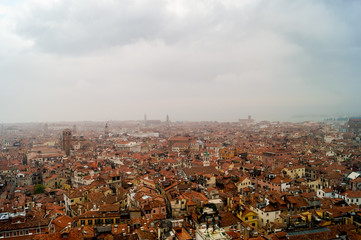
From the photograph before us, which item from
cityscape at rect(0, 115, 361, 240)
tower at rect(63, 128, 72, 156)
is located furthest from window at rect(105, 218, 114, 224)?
tower at rect(63, 128, 72, 156)

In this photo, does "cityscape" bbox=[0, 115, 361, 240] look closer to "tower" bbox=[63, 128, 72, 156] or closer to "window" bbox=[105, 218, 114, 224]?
"window" bbox=[105, 218, 114, 224]

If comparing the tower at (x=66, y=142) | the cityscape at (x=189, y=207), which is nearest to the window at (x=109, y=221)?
the cityscape at (x=189, y=207)

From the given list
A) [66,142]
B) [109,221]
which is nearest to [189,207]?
[109,221]

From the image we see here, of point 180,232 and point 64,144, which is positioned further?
point 64,144

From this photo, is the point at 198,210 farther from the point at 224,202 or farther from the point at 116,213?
the point at 116,213

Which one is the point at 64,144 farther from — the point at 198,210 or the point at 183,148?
the point at 198,210

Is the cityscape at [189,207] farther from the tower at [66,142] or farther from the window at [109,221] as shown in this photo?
the tower at [66,142]

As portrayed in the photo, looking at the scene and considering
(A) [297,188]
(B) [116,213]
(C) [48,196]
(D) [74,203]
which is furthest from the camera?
→ (C) [48,196]

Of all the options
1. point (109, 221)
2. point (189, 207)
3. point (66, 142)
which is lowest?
point (109, 221)

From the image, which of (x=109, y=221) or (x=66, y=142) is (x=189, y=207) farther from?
(x=66, y=142)

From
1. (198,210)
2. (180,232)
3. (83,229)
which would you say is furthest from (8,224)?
(198,210)

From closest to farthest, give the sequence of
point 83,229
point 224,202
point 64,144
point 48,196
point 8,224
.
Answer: point 83,229 < point 8,224 < point 224,202 < point 48,196 < point 64,144
